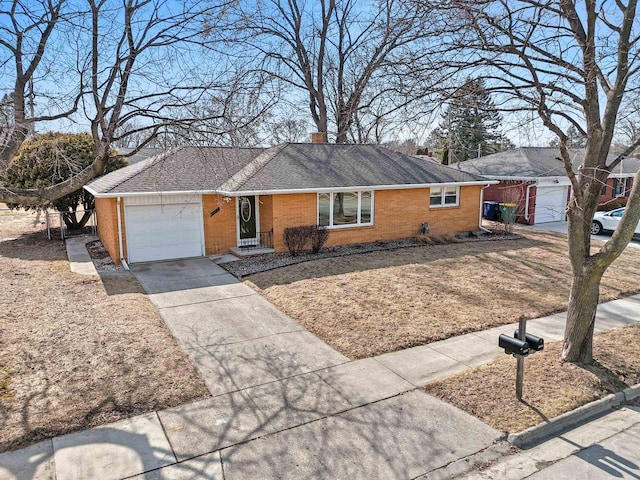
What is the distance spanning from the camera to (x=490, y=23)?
635 centimetres

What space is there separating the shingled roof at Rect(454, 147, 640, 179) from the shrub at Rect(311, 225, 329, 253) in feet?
36.9

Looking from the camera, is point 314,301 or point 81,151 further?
point 81,151

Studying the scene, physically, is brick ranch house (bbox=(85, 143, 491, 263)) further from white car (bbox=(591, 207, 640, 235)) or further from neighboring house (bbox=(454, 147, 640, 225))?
white car (bbox=(591, 207, 640, 235))

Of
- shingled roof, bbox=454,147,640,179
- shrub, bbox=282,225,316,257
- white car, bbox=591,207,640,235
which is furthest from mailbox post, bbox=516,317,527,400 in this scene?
shingled roof, bbox=454,147,640,179

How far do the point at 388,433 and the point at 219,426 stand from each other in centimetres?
207

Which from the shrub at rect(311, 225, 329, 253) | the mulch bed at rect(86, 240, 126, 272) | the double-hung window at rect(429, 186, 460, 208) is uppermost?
the double-hung window at rect(429, 186, 460, 208)

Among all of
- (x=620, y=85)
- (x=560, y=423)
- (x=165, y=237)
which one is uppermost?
(x=620, y=85)

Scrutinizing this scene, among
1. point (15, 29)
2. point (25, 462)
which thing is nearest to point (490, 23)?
point (15, 29)

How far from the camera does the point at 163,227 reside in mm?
14289

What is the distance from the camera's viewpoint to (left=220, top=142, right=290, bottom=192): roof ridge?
1454 cm

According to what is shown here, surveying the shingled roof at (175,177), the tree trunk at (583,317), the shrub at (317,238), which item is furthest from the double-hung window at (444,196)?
the tree trunk at (583,317)

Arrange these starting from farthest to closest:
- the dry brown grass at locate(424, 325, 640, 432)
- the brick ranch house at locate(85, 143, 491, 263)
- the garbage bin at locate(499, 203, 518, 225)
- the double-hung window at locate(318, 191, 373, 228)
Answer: the garbage bin at locate(499, 203, 518, 225) < the double-hung window at locate(318, 191, 373, 228) < the brick ranch house at locate(85, 143, 491, 263) < the dry brown grass at locate(424, 325, 640, 432)

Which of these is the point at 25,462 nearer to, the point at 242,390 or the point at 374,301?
the point at 242,390

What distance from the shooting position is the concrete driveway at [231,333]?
7.01 meters
